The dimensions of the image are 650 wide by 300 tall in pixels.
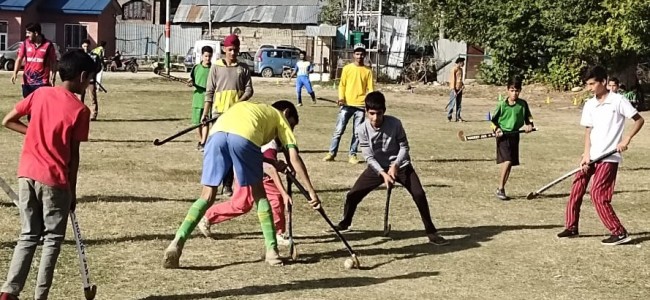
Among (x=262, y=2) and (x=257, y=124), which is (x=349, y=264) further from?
(x=262, y=2)

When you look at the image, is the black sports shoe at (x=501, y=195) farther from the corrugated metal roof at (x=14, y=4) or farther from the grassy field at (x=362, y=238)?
the corrugated metal roof at (x=14, y=4)

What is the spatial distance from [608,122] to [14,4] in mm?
52852

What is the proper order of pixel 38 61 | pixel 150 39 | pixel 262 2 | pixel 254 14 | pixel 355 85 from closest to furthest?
pixel 38 61, pixel 355 85, pixel 150 39, pixel 254 14, pixel 262 2

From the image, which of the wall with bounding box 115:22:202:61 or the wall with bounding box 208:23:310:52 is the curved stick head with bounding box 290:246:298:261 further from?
the wall with bounding box 208:23:310:52

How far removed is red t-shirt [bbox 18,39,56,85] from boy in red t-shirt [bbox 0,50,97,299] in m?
8.27

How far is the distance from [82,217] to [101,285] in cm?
253

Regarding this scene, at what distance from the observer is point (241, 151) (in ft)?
22.1

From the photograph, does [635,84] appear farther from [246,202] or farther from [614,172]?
[246,202]

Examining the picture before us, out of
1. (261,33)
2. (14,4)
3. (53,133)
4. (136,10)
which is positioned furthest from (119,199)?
(136,10)

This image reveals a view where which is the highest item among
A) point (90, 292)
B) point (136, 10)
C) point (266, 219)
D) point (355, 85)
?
point (136, 10)

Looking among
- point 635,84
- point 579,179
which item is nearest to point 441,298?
point 579,179

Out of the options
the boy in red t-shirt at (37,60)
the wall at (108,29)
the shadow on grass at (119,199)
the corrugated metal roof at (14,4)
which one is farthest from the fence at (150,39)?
the shadow on grass at (119,199)

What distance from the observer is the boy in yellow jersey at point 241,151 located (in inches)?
266

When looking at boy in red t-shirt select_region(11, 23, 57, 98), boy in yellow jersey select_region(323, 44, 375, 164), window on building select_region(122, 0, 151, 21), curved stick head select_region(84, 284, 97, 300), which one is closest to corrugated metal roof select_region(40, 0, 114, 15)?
window on building select_region(122, 0, 151, 21)
